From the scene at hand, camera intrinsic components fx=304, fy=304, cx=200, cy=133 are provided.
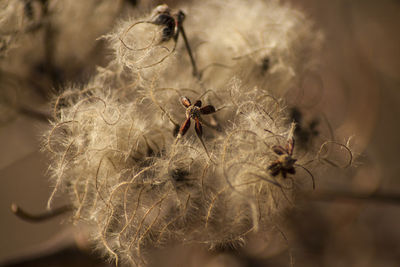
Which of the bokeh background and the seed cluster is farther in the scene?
the bokeh background

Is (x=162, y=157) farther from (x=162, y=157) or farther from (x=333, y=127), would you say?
(x=333, y=127)

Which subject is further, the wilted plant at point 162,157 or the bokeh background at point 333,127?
the bokeh background at point 333,127

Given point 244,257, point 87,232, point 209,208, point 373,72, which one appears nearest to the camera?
point 209,208

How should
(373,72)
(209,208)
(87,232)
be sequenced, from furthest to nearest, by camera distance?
(373,72) → (87,232) → (209,208)

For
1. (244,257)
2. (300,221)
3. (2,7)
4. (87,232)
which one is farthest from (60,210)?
(300,221)

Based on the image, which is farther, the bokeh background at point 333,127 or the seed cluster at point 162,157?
the bokeh background at point 333,127

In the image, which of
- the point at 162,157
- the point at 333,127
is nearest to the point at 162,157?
the point at 162,157

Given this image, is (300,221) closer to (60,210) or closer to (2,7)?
(60,210)

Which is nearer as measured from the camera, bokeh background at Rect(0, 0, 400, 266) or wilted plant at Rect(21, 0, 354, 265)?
wilted plant at Rect(21, 0, 354, 265)
